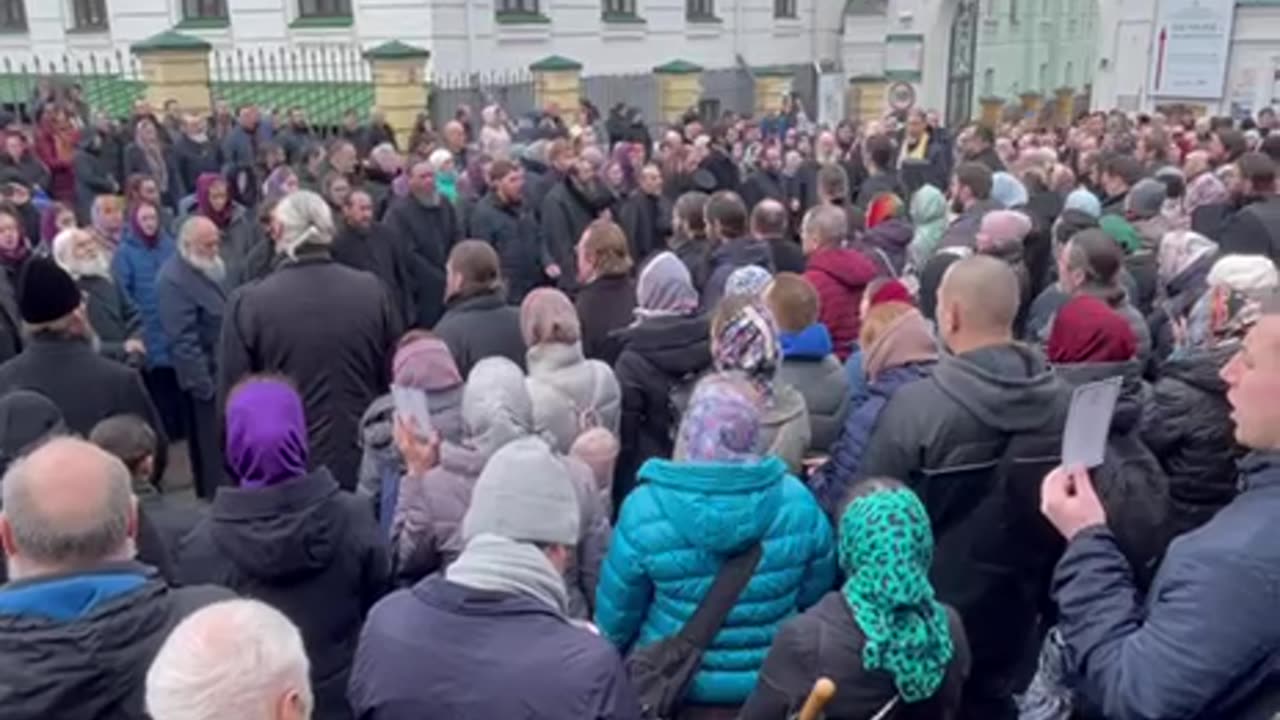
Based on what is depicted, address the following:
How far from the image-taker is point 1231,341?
391 cm

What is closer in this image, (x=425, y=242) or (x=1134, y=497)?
(x=1134, y=497)

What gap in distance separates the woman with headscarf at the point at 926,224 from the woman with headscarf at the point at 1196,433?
3458 mm

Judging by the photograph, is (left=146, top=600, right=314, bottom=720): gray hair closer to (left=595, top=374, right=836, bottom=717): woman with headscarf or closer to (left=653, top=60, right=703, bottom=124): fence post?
(left=595, top=374, right=836, bottom=717): woman with headscarf

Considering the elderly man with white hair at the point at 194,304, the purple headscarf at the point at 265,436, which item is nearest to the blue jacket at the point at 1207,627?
the purple headscarf at the point at 265,436

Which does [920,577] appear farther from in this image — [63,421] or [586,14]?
[586,14]

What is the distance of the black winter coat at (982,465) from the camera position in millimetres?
3605

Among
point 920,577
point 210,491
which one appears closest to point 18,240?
point 210,491

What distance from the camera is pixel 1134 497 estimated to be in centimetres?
361

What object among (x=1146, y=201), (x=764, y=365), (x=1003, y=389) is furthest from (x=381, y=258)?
(x=1003, y=389)

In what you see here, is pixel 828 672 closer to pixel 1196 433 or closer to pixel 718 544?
pixel 718 544

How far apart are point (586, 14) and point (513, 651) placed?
2256cm

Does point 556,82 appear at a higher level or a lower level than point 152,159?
higher

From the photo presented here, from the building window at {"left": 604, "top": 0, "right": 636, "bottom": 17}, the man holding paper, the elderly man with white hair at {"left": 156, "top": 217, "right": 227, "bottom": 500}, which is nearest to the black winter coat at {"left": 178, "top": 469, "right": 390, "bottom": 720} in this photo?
the man holding paper

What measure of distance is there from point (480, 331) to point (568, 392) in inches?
34.4
